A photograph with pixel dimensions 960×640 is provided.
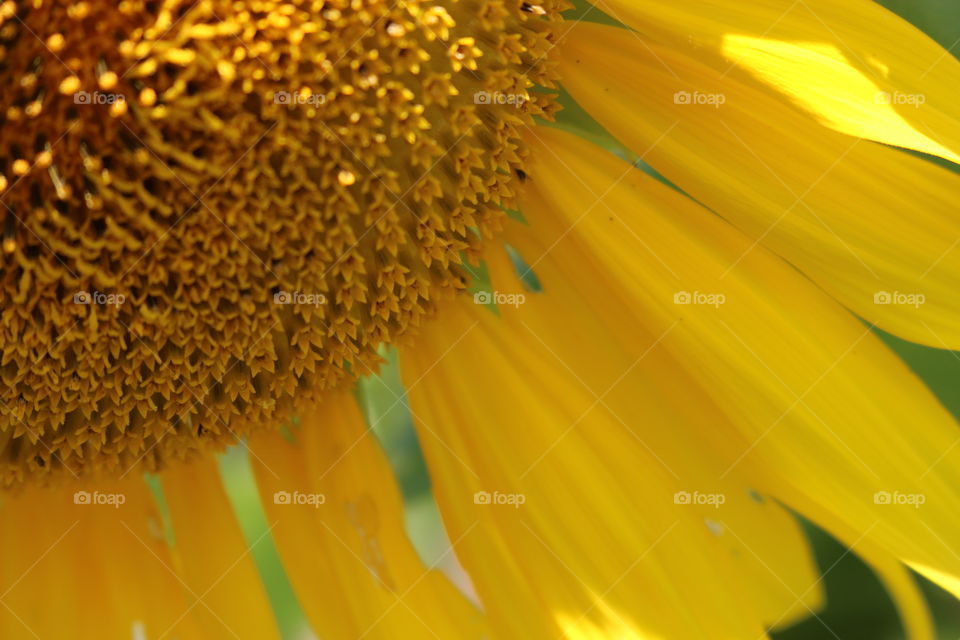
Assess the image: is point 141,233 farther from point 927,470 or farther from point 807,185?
point 927,470

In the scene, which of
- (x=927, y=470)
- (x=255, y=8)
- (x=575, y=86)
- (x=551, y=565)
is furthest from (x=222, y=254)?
(x=927, y=470)

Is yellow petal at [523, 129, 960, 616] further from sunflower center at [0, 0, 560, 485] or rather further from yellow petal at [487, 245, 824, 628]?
sunflower center at [0, 0, 560, 485]
